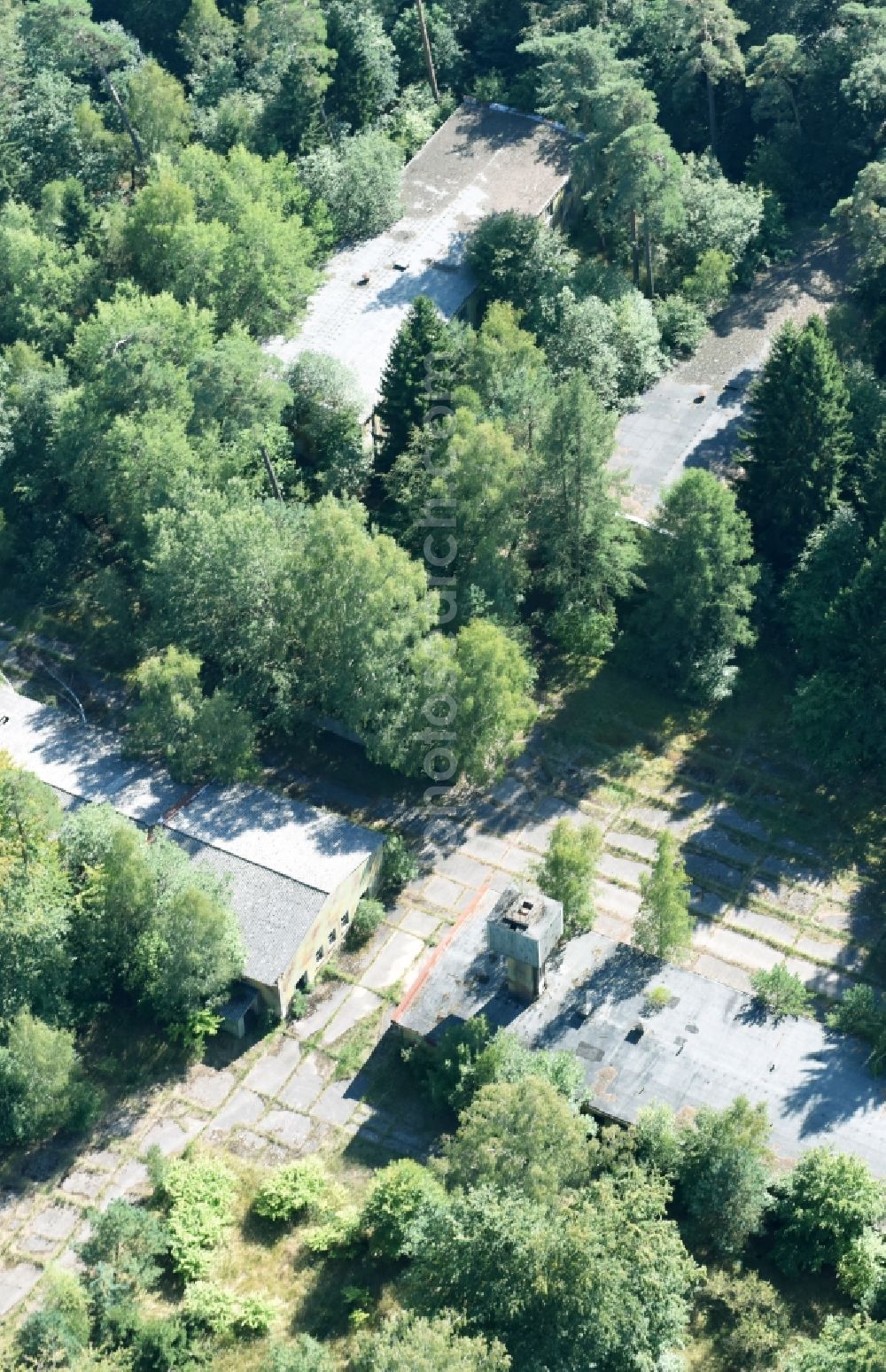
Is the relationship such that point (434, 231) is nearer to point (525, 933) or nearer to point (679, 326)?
point (679, 326)

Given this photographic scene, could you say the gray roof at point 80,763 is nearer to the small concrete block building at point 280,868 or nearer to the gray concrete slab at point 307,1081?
the small concrete block building at point 280,868

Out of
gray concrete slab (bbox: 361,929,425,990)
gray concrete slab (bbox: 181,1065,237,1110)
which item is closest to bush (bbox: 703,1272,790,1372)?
gray concrete slab (bbox: 361,929,425,990)

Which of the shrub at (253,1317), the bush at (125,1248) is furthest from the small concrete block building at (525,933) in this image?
the bush at (125,1248)

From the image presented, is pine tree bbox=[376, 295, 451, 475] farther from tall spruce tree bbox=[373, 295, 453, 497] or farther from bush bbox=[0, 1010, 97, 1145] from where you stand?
bush bbox=[0, 1010, 97, 1145]

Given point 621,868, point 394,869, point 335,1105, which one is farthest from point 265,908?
point 621,868

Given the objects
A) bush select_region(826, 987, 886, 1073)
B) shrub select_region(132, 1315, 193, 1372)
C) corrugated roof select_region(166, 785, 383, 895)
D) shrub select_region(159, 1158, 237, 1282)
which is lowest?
shrub select_region(132, 1315, 193, 1372)

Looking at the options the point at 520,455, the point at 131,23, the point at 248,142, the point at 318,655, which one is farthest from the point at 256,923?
the point at 131,23
